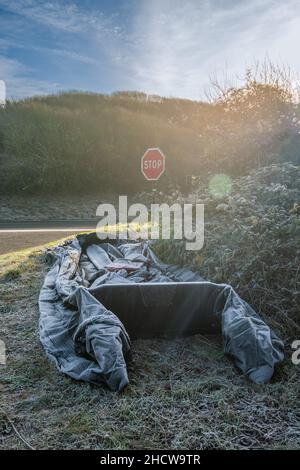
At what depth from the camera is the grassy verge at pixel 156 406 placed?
2074 mm

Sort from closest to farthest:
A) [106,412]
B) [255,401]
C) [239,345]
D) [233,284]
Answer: [106,412] → [255,401] → [239,345] → [233,284]

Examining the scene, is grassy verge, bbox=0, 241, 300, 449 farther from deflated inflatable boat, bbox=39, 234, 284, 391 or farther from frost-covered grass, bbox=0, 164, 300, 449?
deflated inflatable boat, bbox=39, 234, 284, 391

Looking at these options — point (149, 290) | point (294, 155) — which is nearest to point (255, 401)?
point (149, 290)

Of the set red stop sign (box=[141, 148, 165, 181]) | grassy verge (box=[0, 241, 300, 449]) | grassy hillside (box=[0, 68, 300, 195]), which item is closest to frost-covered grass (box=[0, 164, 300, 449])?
grassy verge (box=[0, 241, 300, 449])

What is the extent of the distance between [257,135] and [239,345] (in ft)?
22.5

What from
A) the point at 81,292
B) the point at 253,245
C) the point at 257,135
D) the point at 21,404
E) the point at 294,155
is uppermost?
the point at 257,135

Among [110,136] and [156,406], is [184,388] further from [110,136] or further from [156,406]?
[110,136]

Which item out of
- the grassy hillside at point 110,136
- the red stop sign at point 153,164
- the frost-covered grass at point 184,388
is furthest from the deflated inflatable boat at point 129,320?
the red stop sign at point 153,164

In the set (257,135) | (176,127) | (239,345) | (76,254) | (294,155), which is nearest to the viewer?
(239,345)

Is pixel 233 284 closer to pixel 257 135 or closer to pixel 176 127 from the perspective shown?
pixel 257 135

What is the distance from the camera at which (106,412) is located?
7.43ft

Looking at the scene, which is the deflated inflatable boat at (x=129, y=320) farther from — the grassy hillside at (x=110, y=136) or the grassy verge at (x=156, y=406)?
the grassy hillside at (x=110, y=136)

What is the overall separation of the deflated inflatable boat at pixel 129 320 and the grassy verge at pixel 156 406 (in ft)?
0.37

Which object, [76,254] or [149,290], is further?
[76,254]
